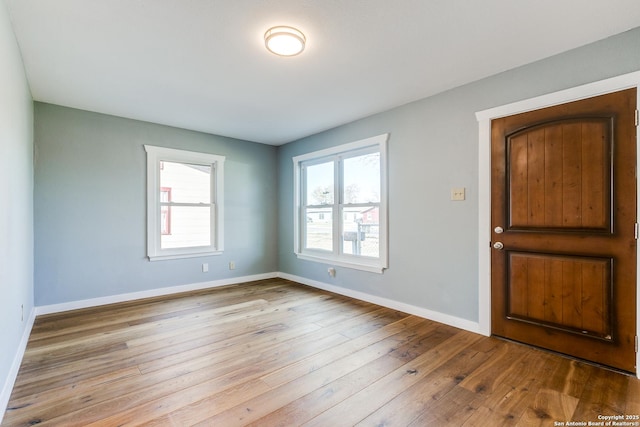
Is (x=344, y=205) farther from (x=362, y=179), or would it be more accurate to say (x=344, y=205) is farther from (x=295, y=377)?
(x=295, y=377)

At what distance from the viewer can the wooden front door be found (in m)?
2.14

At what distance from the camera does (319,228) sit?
4770mm

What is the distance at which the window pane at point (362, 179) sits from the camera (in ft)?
12.9

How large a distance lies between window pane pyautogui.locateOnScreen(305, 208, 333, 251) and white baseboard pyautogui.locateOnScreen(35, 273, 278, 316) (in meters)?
1.14

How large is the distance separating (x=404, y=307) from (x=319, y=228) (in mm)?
1808

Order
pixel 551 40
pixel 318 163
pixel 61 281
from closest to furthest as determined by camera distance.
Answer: pixel 551 40 → pixel 61 281 → pixel 318 163

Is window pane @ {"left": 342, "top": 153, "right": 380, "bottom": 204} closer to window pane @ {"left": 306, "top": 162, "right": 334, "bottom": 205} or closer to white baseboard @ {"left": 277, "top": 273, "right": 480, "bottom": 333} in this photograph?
window pane @ {"left": 306, "top": 162, "right": 334, "bottom": 205}

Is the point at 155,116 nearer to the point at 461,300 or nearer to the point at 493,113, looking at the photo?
the point at 493,113

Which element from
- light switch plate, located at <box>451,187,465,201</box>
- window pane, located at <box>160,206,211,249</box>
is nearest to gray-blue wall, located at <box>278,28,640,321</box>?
light switch plate, located at <box>451,187,465,201</box>

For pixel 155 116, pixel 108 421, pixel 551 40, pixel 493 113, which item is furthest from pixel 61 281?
pixel 551 40

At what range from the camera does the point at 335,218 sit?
4473mm

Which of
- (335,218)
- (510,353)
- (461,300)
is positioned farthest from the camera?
(335,218)

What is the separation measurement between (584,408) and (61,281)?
4.88m

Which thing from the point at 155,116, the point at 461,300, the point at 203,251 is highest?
the point at 155,116
